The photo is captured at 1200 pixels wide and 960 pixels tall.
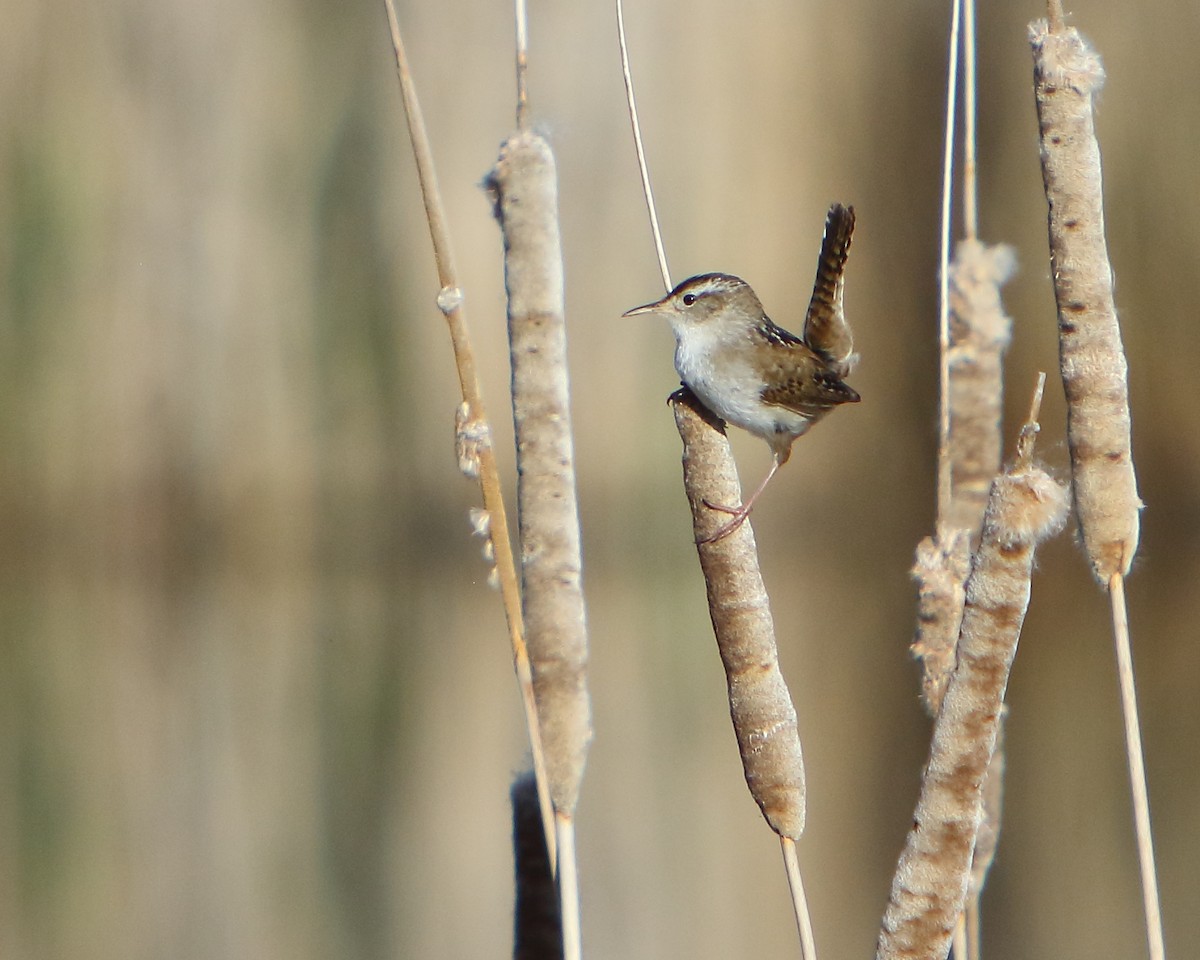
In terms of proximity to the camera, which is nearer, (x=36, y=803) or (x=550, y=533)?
(x=550, y=533)

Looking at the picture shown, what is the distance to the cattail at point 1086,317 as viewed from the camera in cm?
80

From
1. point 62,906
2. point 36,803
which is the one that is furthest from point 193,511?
point 62,906

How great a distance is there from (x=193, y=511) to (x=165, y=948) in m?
1.26

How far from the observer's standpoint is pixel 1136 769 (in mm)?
797

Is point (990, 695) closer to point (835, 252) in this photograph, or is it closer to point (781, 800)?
point (781, 800)

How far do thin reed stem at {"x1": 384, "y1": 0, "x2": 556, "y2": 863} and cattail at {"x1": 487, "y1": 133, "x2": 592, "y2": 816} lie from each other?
0.5 inches

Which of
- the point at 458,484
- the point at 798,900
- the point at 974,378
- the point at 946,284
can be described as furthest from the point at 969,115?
the point at 458,484

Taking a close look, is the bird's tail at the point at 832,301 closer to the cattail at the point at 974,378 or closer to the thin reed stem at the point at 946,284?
the cattail at the point at 974,378

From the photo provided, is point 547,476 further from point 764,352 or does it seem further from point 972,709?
point 764,352

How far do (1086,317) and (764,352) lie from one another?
536 mm

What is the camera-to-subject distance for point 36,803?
2869 mm

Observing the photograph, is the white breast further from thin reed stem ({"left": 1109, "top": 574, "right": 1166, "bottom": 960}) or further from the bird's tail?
thin reed stem ({"left": 1109, "top": 574, "right": 1166, "bottom": 960})

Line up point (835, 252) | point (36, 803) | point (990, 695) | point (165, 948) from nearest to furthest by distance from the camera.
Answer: point (990, 695)
point (835, 252)
point (165, 948)
point (36, 803)

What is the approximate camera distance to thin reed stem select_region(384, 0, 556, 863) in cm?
78
